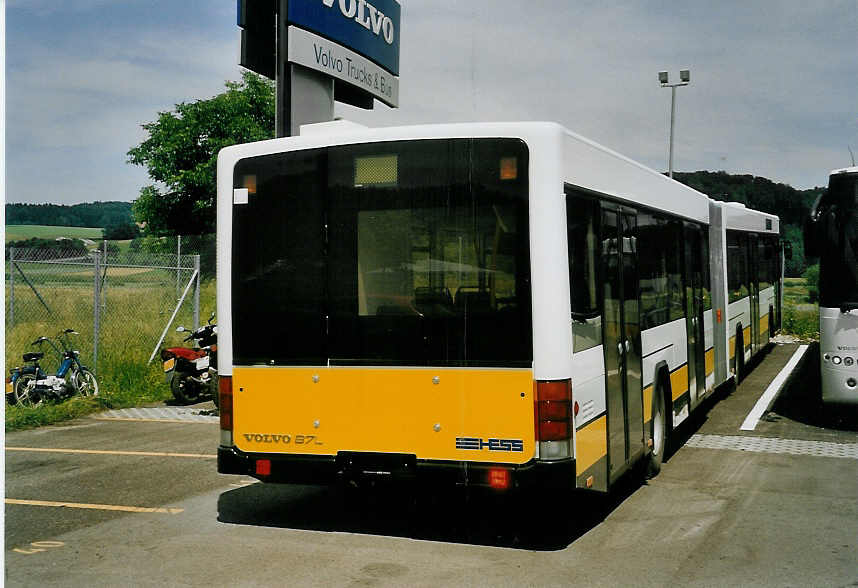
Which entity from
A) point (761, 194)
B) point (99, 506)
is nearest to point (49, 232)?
point (99, 506)

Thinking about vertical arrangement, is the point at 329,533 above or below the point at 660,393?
below

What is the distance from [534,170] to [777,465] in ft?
16.1

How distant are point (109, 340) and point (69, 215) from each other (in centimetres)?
411

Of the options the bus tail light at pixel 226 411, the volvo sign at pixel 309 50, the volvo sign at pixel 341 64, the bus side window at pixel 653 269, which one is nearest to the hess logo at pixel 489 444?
the bus tail light at pixel 226 411

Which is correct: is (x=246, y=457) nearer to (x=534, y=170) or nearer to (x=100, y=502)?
(x=100, y=502)

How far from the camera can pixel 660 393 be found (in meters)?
9.18

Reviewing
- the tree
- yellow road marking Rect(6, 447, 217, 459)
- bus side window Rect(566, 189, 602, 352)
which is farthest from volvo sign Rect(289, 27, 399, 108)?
the tree

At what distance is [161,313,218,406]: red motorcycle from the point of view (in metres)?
14.5

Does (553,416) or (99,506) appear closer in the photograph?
(553,416)

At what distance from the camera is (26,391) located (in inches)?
534

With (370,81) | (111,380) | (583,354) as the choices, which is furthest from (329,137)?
(370,81)

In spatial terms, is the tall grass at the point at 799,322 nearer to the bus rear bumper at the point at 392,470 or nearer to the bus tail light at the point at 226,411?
the bus rear bumper at the point at 392,470

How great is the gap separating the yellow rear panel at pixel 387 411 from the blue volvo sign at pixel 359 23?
362 inches

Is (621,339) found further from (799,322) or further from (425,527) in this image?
(799,322)
